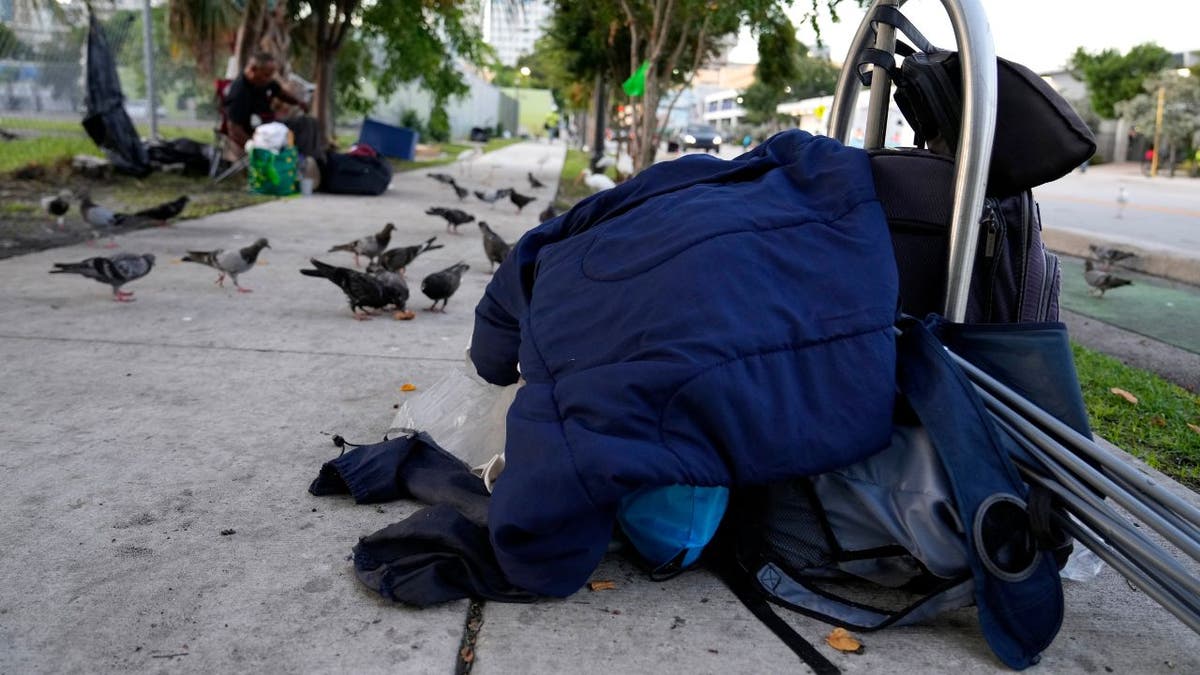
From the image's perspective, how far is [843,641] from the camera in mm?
2281

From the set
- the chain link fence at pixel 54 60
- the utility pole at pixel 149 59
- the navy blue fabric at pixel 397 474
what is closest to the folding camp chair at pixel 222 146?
the utility pole at pixel 149 59

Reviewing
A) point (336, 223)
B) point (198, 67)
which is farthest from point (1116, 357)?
point (198, 67)

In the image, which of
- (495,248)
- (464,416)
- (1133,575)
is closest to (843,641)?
(1133,575)

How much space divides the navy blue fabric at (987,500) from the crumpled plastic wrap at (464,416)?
1286 millimetres

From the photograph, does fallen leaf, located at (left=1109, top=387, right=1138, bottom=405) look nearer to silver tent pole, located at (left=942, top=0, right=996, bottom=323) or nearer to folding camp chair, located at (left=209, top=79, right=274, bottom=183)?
silver tent pole, located at (left=942, top=0, right=996, bottom=323)

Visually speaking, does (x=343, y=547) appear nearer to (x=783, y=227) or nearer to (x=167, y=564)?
(x=167, y=564)

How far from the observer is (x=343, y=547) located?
2658 millimetres

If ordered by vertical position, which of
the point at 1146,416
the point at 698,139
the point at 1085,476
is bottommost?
the point at 1146,416

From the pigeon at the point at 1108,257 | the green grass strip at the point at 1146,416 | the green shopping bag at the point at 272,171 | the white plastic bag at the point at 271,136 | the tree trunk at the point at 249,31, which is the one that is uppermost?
the tree trunk at the point at 249,31

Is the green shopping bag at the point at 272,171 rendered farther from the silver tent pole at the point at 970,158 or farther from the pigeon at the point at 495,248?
the silver tent pole at the point at 970,158

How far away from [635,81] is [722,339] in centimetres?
1376

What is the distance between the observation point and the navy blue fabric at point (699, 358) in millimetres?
2129

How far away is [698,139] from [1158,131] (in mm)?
20402

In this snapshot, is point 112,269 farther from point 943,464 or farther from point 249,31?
point 249,31
